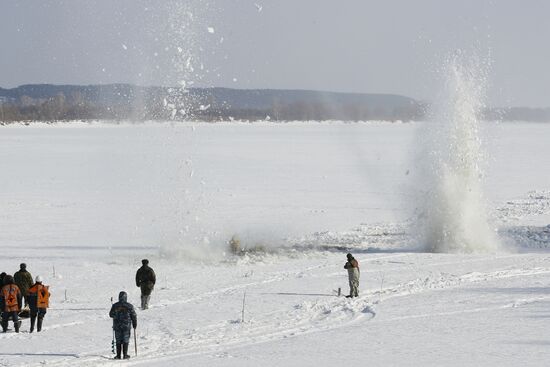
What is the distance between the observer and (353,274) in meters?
22.9

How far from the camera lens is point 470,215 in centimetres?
3506

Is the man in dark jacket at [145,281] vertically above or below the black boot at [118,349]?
above

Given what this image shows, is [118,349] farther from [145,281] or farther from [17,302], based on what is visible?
[145,281]

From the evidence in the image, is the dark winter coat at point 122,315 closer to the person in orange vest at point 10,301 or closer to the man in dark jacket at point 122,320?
the man in dark jacket at point 122,320

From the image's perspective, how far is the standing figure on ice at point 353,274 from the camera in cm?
2275

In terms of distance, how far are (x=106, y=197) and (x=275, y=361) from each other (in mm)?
33472

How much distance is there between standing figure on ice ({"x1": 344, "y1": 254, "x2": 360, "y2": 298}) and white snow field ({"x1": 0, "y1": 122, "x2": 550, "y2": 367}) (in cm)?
35

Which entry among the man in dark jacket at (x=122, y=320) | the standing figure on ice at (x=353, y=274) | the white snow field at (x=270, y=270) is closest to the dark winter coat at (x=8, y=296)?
the white snow field at (x=270, y=270)

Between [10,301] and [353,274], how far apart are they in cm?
830

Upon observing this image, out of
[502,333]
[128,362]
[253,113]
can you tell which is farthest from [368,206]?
[253,113]

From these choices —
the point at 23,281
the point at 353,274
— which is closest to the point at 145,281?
the point at 23,281

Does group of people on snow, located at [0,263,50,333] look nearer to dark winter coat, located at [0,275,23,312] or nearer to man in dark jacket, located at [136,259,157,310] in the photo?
dark winter coat, located at [0,275,23,312]

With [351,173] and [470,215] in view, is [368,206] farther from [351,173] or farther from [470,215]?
[351,173]

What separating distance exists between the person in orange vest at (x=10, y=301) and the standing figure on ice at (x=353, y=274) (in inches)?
311
